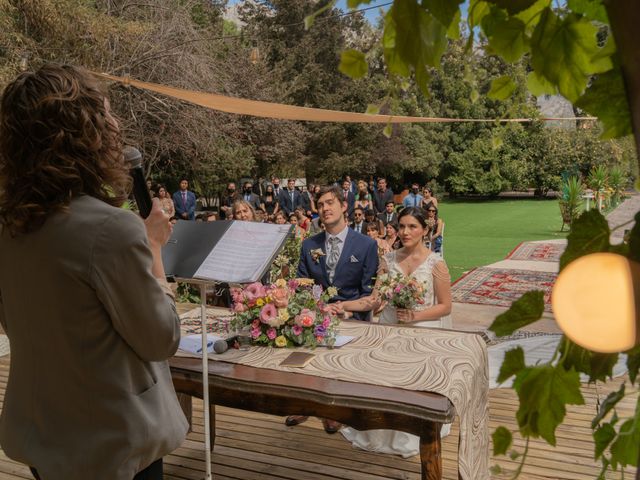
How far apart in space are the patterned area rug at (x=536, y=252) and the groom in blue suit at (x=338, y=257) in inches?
340

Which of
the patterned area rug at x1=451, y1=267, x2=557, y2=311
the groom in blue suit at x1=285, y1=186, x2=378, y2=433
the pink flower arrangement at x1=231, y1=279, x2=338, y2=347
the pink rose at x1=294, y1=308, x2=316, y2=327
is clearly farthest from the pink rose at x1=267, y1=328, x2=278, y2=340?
the patterned area rug at x1=451, y1=267, x2=557, y2=311

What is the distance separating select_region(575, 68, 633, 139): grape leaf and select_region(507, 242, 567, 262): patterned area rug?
1205 cm

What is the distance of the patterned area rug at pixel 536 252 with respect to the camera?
1253 cm

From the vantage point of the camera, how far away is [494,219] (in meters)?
22.8

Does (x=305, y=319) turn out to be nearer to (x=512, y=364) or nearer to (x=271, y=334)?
(x=271, y=334)

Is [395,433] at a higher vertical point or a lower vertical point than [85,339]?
lower

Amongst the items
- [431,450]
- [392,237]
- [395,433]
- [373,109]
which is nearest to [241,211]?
[395,433]

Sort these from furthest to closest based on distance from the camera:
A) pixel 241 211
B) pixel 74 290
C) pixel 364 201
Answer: pixel 364 201, pixel 241 211, pixel 74 290

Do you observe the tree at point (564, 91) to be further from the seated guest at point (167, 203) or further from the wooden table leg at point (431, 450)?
the seated guest at point (167, 203)

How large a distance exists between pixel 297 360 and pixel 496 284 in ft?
24.3

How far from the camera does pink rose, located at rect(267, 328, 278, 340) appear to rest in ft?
10.1

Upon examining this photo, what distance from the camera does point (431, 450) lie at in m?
2.51

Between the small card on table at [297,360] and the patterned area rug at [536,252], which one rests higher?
the small card on table at [297,360]

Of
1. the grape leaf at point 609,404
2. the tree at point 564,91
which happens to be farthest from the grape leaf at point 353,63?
the grape leaf at point 609,404
